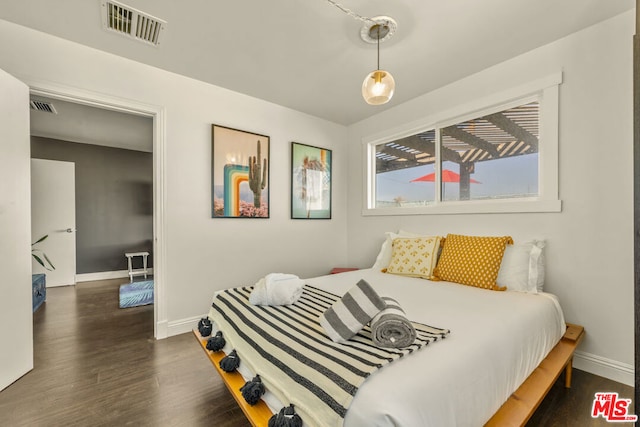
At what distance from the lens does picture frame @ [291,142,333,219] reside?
3.48m

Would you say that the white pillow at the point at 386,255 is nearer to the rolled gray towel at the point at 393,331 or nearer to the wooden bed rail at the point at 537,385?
the wooden bed rail at the point at 537,385

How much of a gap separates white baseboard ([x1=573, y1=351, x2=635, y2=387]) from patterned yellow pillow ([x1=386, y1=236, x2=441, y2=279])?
1.16 metres

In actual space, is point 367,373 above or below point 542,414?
above

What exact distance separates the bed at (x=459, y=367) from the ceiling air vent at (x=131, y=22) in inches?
82.1

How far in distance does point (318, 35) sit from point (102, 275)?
18.5 feet

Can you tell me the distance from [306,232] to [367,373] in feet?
9.01

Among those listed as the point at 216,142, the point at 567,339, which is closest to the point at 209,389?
the point at 216,142

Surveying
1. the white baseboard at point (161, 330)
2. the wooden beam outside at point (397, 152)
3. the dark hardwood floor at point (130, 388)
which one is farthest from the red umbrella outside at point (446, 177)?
the white baseboard at point (161, 330)

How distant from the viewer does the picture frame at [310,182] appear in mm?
3477

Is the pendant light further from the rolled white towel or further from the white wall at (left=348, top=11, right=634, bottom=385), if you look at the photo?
the white wall at (left=348, top=11, right=634, bottom=385)

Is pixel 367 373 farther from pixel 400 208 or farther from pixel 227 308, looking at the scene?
pixel 400 208

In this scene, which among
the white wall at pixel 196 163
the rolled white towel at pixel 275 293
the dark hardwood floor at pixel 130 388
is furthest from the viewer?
the white wall at pixel 196 163

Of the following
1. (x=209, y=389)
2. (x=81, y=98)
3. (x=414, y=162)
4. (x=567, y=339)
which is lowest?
(x=209, y=389)

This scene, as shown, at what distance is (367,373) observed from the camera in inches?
35.1
